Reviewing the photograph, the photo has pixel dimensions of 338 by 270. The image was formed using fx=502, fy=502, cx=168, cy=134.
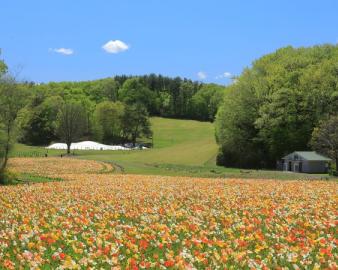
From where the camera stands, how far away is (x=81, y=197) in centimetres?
2019

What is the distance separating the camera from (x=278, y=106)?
8469cm

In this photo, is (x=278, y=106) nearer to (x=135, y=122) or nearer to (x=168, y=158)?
(x=168, y=158)

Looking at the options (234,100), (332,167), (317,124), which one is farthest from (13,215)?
(234,100)

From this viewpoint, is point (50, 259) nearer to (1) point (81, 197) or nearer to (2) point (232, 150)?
(1) point (81, 197)

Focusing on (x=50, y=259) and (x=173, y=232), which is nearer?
(x=50, y=259)

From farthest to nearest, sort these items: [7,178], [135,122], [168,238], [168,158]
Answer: [135,122], [168,158], [7,178], [168,238]

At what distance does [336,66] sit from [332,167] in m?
17.9

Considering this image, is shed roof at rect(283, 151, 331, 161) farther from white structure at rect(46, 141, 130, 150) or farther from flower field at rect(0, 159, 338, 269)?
white structure at rect(46, 141, 130, 150)

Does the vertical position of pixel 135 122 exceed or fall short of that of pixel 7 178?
it exceeds it

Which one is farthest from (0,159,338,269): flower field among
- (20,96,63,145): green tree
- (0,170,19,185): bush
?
(20,96,63,145): green tree

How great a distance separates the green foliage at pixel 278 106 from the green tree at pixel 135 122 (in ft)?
204

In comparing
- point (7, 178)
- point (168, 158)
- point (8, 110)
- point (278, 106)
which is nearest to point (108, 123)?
point (168, 158)

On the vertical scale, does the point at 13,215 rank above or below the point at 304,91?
below

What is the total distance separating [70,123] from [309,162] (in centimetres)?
7837
